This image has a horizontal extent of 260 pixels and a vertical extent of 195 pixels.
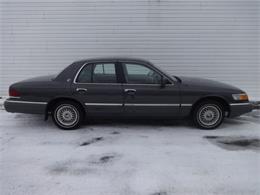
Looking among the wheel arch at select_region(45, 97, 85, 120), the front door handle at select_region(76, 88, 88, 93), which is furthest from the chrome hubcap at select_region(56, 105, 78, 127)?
the front door handle at select_region(76, 88, 88, 93)

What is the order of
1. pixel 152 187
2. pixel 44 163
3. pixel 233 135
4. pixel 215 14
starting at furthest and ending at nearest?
pixel 215 14
pixel 233 135
pixel 44 163
pixel 152 187

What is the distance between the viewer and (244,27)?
7.02 m

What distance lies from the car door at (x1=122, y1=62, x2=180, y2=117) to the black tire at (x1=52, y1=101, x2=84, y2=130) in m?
1.01

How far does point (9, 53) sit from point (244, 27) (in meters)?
7.08

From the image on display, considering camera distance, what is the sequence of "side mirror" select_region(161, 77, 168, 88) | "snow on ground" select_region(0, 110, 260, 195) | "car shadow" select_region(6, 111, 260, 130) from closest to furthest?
"snow on ground" select_region(0, 110, 260, 195), "side mirror" select_region(161, 77, 168, 88), "car shadow" select_region(6, 111, 260, 130)

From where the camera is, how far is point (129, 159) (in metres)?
3.77

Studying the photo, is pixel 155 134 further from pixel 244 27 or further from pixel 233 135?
pixel 244 27

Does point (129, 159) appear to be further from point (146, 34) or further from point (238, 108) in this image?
point (146, 34)

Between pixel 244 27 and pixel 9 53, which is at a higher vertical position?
pixel 244 27

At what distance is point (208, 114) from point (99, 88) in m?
2.35

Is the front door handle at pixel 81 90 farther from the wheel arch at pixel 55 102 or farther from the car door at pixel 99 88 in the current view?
the wheel arch at pixel 55 102

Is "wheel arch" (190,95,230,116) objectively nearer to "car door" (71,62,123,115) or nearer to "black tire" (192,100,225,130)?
"black tire" (192,100,225,130)

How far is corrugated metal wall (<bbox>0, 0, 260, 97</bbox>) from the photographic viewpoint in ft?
22.8

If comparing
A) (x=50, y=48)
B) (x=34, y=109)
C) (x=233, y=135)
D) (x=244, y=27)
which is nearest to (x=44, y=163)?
(x=34, y=109)
